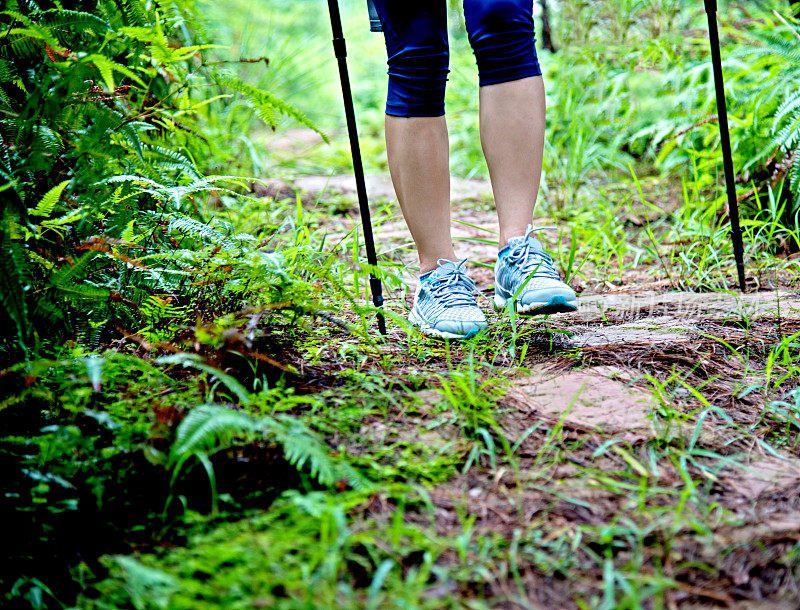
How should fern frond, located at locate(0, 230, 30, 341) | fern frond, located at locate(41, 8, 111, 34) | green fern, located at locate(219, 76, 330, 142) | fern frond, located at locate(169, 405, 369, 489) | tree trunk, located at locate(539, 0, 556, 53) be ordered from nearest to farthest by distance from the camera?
1. fern frond, located at locate(169, 405, 369, 489)
2. fern frond, located at locate(0, 230, 30, 341)
3. fern frond, located at locate(41, 8, 111, 34)
4. green fern, located at locate(219, 76, 330, 142)
5. tree trunk, located at locate(539, 0, 556, 53)

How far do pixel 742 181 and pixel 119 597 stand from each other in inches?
120

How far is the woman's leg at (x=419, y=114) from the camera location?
1827mm

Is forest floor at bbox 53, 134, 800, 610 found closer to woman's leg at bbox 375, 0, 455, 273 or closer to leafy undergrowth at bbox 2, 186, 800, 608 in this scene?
leafy undergrowth at bbox 2, 186, 800, 608

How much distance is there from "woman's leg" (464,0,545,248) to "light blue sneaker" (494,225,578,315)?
61 mm

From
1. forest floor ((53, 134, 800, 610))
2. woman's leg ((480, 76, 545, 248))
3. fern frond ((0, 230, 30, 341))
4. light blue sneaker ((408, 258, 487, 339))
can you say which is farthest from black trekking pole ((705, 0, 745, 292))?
fern frond ((0, 230, 30, 341))

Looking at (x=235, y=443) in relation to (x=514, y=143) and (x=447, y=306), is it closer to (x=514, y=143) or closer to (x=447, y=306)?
(x=447, y=306)

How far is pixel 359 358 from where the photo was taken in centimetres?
168

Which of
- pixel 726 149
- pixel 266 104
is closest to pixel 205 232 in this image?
pixel 266 104

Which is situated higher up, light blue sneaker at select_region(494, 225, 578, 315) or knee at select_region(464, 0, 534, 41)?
knee at select_region(464, 0, 534, 41)

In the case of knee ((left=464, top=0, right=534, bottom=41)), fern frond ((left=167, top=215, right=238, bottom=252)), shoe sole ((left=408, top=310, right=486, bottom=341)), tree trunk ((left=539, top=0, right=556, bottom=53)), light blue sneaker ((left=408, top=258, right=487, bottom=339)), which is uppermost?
tree trunk ((left=539, top=0, right=556, bottom=53))

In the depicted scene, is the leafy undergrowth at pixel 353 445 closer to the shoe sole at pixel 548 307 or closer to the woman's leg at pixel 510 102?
the shoe sole at pixel 548 307

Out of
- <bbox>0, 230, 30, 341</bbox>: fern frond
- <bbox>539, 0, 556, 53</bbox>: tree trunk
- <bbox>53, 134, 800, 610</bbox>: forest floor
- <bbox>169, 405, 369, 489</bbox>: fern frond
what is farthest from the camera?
<bbox>539, 0, 556, 53</bbox>: tree trunk

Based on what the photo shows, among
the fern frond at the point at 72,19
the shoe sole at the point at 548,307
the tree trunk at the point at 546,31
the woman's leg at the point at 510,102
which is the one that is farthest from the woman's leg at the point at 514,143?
the tree trunk at the point at 546,31

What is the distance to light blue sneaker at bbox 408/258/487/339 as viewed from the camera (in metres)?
1.85
